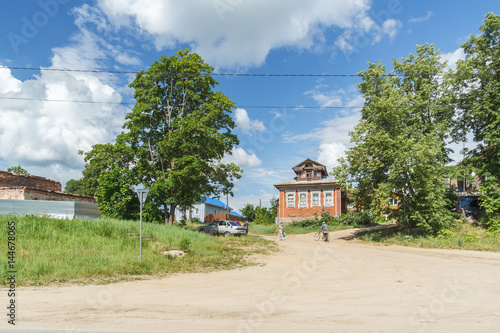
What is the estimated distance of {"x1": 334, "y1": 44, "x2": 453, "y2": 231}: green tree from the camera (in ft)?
72.8

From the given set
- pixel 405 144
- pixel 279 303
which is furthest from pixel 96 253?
pixel 405 144

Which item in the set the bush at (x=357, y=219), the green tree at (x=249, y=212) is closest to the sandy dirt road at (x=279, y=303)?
the bush at (x=357, y=219)

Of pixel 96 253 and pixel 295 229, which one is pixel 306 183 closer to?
pixel 295 229

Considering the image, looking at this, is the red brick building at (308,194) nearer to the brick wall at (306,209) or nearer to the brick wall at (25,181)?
the brick wall at (306,209)

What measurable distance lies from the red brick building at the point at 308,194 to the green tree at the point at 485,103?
19011 mm

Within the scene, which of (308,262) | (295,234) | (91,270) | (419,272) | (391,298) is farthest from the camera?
(295,234)

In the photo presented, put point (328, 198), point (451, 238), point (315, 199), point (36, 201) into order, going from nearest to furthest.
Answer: point (36, 201), point (451, 238), point (328, 198), point (315, 199)

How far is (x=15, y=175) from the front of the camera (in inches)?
987

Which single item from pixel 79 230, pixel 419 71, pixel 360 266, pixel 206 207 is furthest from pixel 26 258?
pixel 206 207

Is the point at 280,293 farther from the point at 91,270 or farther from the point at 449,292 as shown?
the point at 91,270

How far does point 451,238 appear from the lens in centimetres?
2181

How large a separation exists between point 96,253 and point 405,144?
2034 centimetres

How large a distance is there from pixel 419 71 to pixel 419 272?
19.5 metres

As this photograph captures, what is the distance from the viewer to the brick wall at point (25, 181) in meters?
24.3
